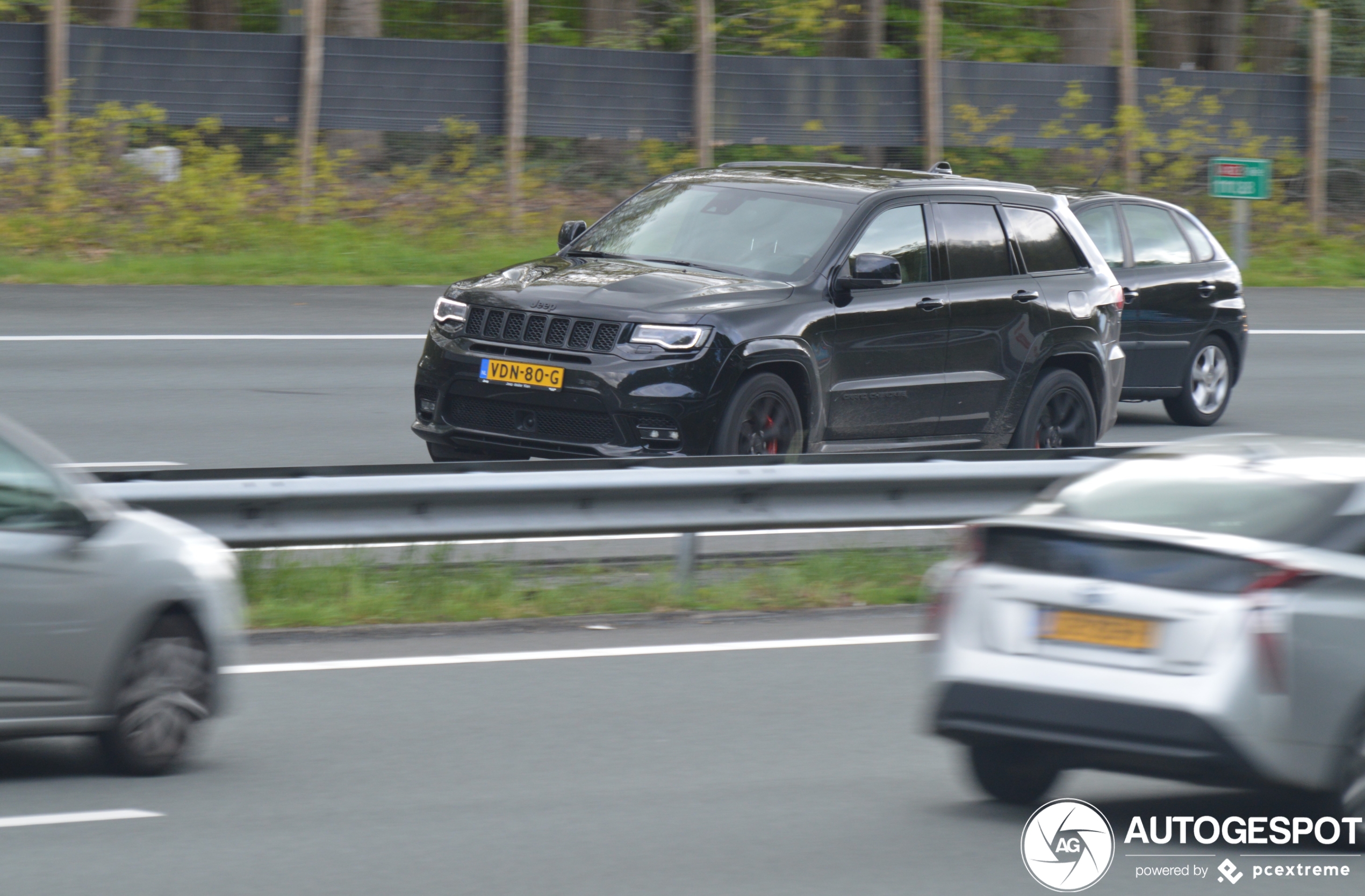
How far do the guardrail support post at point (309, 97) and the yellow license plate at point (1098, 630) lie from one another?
58.0 feet

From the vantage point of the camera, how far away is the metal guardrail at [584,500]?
9.27 metres

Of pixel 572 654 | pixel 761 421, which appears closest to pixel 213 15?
pixel 761 421

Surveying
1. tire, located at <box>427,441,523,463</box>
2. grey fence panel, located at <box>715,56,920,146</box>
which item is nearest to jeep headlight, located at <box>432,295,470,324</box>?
tire, located at <box>427,441,523,463</box>

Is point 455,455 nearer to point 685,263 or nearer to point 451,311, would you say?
point 451,311

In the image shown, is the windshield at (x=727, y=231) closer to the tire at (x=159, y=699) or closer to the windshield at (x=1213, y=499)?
the windshield at (x=1213, y=499)

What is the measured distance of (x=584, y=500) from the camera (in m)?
9.88

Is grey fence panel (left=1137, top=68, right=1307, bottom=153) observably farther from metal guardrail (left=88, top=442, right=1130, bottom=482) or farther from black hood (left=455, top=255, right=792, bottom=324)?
black hood (left=455, top=255, right=792, bottom=324)

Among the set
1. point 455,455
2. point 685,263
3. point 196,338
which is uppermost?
point 685,263

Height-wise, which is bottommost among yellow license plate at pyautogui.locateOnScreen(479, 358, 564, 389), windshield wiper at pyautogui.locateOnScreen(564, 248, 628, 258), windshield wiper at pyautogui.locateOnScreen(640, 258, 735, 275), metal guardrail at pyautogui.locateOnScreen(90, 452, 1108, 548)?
metal guardrail at pyautogui.locateOnScreen(90, 452, 1108, 548)

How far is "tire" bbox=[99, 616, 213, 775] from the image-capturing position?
6777mm

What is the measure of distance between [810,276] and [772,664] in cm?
315

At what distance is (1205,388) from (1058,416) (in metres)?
3.85

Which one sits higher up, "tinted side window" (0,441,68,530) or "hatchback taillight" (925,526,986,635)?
"tinted side window" (0,441,68,530)

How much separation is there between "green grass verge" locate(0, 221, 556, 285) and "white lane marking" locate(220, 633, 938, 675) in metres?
11.6
